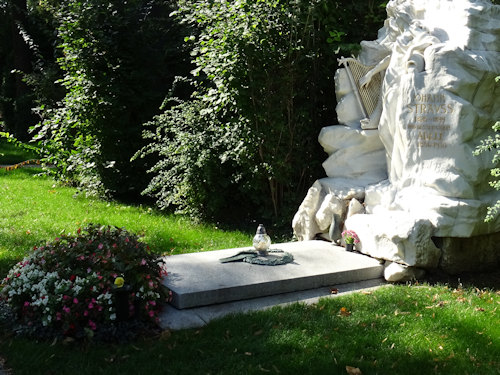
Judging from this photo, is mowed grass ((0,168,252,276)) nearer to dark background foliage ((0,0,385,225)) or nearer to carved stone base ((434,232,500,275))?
dark background foliage ((0,0,385,225))

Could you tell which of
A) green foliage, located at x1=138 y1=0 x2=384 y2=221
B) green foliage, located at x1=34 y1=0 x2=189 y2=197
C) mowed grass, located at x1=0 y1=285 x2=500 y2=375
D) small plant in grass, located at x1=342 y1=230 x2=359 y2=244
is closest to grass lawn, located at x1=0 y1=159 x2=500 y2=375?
mowed grass, located at x1=0 y1=285 x2=500 y2=375

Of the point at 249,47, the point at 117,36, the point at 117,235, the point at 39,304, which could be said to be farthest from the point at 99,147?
the point at 39,304

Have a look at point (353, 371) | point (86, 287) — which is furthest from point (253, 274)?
point (353, 371)

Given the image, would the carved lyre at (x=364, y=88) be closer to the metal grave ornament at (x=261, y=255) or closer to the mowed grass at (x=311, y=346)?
the metal grave ornament at (x=261, y=255)

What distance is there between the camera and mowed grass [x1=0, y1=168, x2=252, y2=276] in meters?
7.70

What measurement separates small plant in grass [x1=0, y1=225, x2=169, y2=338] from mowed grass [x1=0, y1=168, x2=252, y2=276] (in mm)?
1556

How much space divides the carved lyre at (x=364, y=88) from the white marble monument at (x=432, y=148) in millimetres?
223

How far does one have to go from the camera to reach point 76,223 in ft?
28.6

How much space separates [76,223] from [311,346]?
5.20m

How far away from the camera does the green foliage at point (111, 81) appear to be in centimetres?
1055

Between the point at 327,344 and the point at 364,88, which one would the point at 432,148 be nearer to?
the point at 364,88

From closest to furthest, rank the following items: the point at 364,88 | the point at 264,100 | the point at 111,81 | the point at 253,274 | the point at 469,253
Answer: the point at 253,274
the point at 469,253
the point at 364,88
the point at 264,100
the point at 111,81

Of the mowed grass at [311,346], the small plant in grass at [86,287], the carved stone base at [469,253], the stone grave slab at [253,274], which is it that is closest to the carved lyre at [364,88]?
the stone grave slab at [253,274]

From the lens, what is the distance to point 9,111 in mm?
20438
